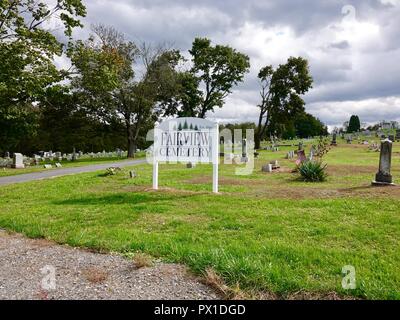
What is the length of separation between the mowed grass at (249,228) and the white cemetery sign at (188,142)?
3.30 feet

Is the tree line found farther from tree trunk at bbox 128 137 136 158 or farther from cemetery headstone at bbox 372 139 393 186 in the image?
cemetery headstone at bbox 372 139 393 186

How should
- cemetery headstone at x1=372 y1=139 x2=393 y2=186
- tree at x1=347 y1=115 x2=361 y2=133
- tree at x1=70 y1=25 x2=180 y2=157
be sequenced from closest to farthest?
1. cemetery headstone at x1=372 y1=139 x2=393 y2=186
2. tree at x1=70 y1=25 x2=180 y2=157
3. tree at x1=347 y1=115 x2=361 y2=133

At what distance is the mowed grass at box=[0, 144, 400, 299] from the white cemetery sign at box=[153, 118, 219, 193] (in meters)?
1.01

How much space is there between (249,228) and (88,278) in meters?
2.96

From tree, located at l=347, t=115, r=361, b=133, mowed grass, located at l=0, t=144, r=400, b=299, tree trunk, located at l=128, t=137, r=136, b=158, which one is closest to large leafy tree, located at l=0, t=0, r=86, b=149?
mowed grass, located at l=0, t=144, r=400, b=299

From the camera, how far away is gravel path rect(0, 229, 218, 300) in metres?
3.51

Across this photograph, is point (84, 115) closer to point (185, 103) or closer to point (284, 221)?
point (185, 103)

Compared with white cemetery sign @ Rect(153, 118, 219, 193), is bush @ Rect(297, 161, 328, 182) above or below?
below

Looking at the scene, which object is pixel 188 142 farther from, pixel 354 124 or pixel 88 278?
pixel 354 124

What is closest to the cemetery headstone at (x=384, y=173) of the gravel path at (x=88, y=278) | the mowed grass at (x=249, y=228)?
the mowed grass at (x=249, y=228)

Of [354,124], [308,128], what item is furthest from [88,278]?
[308,128]

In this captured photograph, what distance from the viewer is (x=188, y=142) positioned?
32.4 feet

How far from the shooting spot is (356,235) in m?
5.36
